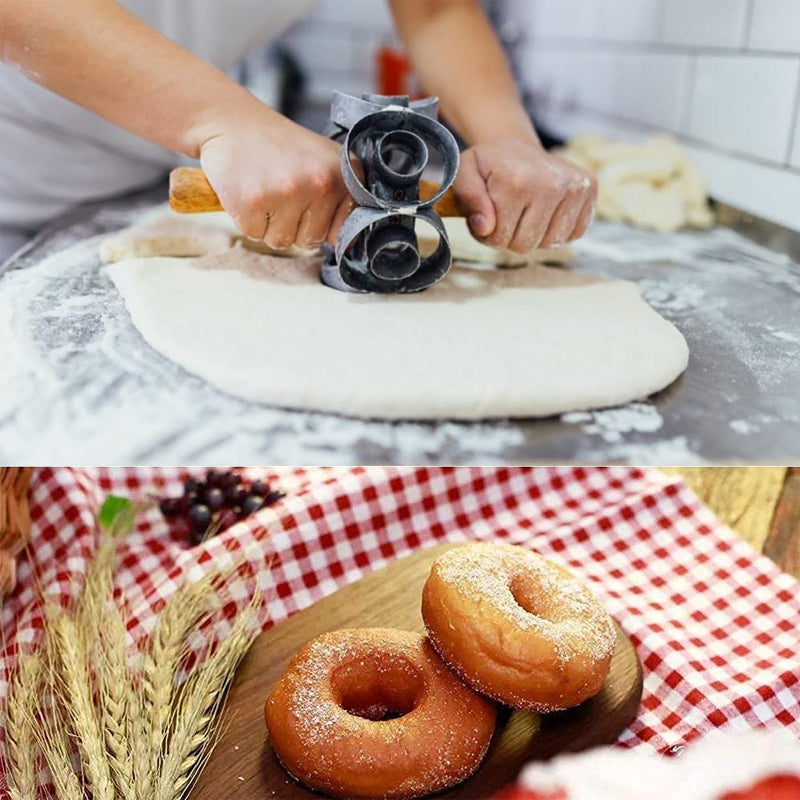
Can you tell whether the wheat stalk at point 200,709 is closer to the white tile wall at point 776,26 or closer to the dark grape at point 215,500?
the dark grape at point 215,500

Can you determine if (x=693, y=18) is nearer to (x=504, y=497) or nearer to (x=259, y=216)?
(x=504, y=497)

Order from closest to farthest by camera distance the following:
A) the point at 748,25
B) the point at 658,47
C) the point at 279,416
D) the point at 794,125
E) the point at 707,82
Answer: the point at 279,416, the point at 794,125, the point at 748,25, the point at 707,82, the point at 658,47

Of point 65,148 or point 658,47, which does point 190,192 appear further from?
point 658,47

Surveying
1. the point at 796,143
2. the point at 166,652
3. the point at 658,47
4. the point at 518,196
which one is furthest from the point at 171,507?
the point at 658,47

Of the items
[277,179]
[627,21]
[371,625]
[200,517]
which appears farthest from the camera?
[627,21]

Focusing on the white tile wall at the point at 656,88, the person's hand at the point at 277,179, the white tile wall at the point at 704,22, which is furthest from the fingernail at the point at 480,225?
the white tile wall at the point at 656,88

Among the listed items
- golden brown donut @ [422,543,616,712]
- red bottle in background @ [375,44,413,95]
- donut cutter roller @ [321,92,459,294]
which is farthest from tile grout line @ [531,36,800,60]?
golden brown donut @ [422,543,616,712]

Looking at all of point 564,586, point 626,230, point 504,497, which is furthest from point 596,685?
point 626,230

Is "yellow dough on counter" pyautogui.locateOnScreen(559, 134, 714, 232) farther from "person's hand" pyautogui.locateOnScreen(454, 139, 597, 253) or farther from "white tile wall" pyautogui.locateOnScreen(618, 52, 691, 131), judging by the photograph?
"person's hand" pyautogui.locateOnScreen(454, 139, 597, 253)
